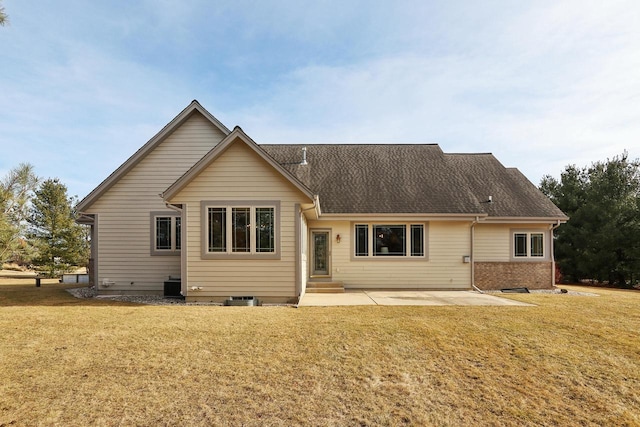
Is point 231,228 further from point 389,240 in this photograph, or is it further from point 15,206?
point 15,206

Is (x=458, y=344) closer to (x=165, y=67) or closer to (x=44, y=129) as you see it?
(x=165, y=67)

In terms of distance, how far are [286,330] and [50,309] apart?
7.27 meters

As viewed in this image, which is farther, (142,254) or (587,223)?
(587,223)

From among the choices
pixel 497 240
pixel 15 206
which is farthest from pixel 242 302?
pixel 15 206

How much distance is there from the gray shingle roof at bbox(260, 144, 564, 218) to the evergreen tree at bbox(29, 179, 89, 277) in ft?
70.9

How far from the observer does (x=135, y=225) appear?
1300 centimetres

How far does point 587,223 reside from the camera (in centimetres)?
2300

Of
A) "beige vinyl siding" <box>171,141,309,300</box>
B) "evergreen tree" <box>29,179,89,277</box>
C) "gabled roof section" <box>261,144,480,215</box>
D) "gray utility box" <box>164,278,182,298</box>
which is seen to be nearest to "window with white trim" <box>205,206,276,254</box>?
"beige vinyl siding" <box>171,141,309,300</box>

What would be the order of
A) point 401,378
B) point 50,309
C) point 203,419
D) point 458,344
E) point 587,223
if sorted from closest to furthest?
point 203,419 → point 401,378 → point 458,344 → point 50,309 → point 587,223

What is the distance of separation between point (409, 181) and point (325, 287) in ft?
21.2

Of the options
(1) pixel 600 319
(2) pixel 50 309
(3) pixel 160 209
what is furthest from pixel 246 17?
(1) pixel 600 319

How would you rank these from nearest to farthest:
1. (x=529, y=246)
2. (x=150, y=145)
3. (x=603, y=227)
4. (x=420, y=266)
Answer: (x=150, y=145)
(x=420, y=266)
(x=529, y=246)
(x=603, y=227)

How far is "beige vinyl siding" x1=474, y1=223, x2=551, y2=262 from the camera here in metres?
15.1

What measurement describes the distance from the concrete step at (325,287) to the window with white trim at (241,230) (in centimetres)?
364
